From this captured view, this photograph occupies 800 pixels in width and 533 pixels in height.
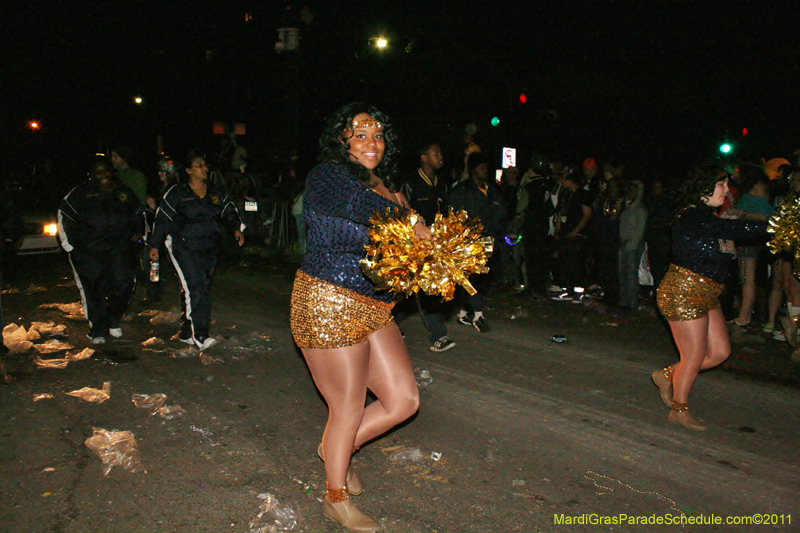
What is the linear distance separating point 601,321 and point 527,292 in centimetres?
176

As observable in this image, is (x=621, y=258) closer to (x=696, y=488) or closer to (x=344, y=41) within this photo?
(x=696, y=488)

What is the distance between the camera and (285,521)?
3262 millimetres

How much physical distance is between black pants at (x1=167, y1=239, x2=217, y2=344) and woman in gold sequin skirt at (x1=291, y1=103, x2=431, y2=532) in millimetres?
3544

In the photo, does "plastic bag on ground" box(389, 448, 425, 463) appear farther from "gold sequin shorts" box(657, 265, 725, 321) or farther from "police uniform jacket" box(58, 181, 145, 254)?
"police uniform jacket" box(58, 181, 145, 254)

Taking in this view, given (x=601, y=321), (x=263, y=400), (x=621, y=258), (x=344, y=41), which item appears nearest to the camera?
(x=263, y=400)

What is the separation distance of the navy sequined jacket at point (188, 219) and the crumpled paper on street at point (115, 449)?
7.81 ft

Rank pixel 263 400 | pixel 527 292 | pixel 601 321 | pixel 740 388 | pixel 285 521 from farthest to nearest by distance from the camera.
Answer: pixel 527 292, pixel 601 321, pixel 740 388, pixel 263 400, pixel 285 521

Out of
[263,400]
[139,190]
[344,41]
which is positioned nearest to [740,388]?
[263,400]

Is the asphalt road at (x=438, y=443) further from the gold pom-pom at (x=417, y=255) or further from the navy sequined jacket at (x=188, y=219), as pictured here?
the gold pom-pom at (x=417, y=255)

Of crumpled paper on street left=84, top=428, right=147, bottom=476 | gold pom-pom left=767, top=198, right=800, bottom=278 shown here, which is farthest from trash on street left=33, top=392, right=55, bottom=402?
gold pom-pom left=767, top=198, right=800, bottom=278

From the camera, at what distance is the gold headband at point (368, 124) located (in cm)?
308

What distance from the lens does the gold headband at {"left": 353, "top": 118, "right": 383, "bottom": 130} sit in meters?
3.08

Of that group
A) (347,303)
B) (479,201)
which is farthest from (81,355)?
(479,201)

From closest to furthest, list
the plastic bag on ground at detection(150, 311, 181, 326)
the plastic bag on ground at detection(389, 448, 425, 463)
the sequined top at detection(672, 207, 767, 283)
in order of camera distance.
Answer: the plastic bag on ground at detection(389, 448, 425, 463) → the sequined top at detection(672, 207, 767, 283) → the plastic bag on ground at detection(150, 311, 181, 326)
